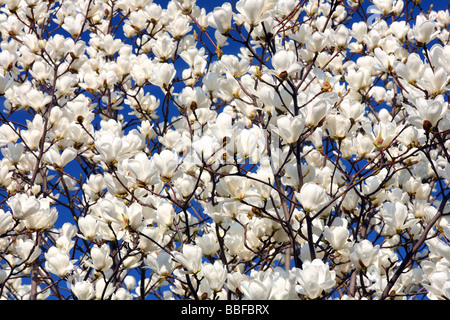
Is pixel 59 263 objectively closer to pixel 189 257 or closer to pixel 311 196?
pixel 189 257

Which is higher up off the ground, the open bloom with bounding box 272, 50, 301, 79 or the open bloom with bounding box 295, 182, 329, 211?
the open bloom with bounding box 272, 50, 301, 79

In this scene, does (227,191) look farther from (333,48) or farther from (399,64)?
(333,48)

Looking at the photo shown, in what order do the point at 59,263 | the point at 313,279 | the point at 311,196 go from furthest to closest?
the point at 59,263 → the point at 311,196 → the point at 313,279

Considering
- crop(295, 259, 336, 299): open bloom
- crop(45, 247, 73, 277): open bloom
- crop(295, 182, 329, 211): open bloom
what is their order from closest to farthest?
1. crop(295, 259, 336, 299): open bloom
2. crop(295, 182, 329, 211): open bloom
3. crop(45, 247, 73, 277): open bloom

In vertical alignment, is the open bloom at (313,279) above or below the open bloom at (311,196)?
below

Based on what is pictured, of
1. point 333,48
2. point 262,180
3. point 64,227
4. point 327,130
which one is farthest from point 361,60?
point 64,227

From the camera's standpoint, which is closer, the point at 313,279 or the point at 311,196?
the point at 313,279

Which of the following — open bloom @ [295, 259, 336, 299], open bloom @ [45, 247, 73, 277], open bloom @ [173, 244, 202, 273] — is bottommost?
open bloom @ [295, 259, 336, 299]

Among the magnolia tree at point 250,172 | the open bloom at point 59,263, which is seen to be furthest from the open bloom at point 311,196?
the open bloom at point 59,263

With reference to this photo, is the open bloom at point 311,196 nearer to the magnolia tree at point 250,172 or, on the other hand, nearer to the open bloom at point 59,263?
the magnolia tree at point 250,172

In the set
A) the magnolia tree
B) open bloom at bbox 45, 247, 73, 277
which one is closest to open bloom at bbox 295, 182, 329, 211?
the magnolia tree

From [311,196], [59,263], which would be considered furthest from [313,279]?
[59,263]

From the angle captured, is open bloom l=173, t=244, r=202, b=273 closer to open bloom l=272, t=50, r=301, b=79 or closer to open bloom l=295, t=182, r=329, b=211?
open bloom l=295, t=182, r=329, b=211
